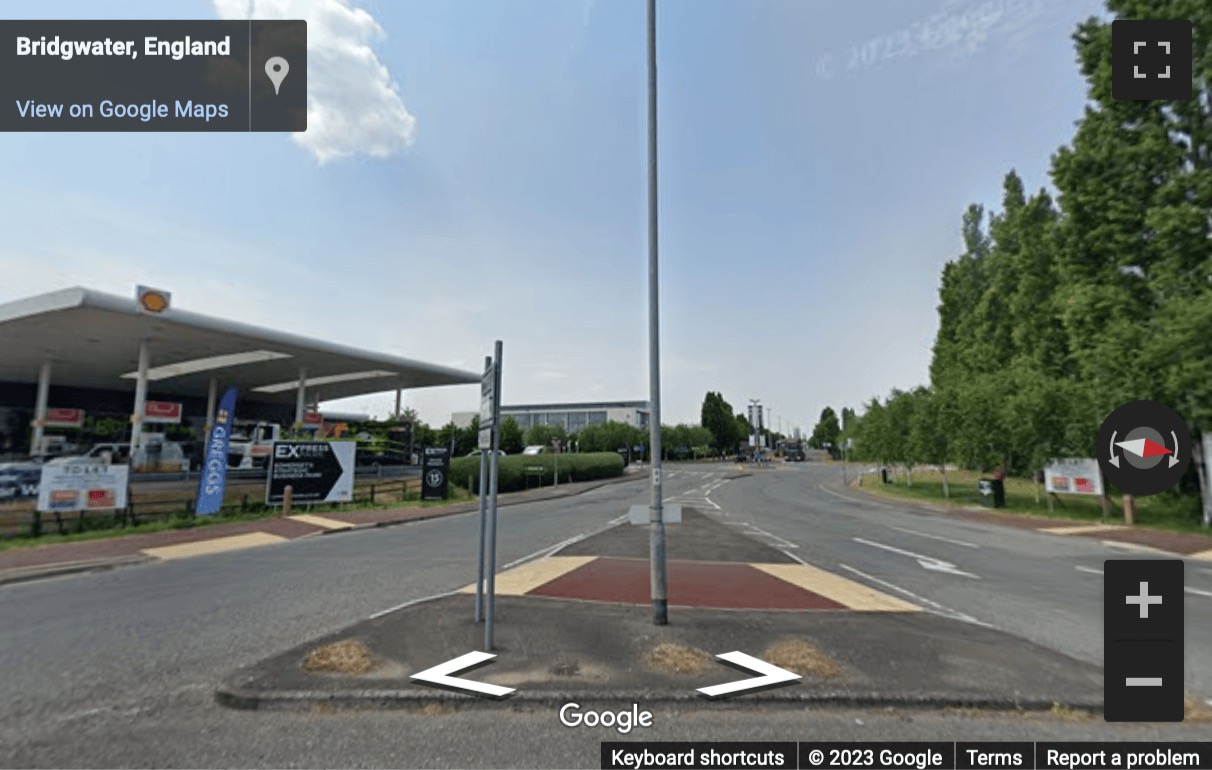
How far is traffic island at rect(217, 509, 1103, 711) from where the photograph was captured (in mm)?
4484

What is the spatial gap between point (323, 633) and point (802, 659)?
5580mm

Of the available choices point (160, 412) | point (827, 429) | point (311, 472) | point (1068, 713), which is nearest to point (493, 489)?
point (1068, 713)

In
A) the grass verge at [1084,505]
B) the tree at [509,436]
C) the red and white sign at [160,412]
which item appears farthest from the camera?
the tree at [509,436]

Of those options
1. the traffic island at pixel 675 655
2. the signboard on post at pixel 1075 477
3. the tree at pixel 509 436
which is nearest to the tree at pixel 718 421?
the tree at pixel 509 436

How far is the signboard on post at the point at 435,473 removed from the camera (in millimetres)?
27438

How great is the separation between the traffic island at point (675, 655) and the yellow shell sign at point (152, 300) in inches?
952

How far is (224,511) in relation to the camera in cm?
1927

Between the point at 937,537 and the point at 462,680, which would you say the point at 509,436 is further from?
the point at 462,680

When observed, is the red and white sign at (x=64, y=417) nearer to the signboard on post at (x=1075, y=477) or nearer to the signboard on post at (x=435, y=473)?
the signboard on post at (x=435, y=473)

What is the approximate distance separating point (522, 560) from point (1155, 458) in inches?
409

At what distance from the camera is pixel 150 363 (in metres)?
37.4

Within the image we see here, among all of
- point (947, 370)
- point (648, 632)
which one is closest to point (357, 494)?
point (648, 632)

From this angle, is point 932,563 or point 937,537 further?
point 937,537

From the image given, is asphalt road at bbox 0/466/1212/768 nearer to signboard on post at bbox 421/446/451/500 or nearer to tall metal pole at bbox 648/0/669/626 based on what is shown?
tall metal pole at bbox 648/0/669/626
